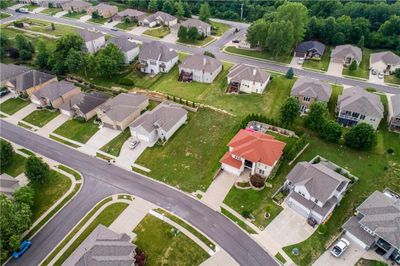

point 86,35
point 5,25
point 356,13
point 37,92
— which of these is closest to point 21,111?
point 37,92

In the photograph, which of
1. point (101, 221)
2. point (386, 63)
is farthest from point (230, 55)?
point (101, 221)

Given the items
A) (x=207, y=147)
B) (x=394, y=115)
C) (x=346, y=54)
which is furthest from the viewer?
(x=346, y=54)

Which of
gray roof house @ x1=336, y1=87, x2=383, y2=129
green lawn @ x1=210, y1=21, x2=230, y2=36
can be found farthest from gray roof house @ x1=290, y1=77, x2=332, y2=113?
green lawn @ x1=210, y1=21, x2=230, y2=36

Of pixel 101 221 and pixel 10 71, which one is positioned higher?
pixel 10 71

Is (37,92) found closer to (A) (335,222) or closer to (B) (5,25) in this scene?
(B) (5,25)

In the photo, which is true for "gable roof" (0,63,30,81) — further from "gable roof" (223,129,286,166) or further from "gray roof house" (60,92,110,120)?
"gable roof" (223,129,286,166)

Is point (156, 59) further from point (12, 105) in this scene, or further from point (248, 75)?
point (12, 105)

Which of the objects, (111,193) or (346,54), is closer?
(111,193)
